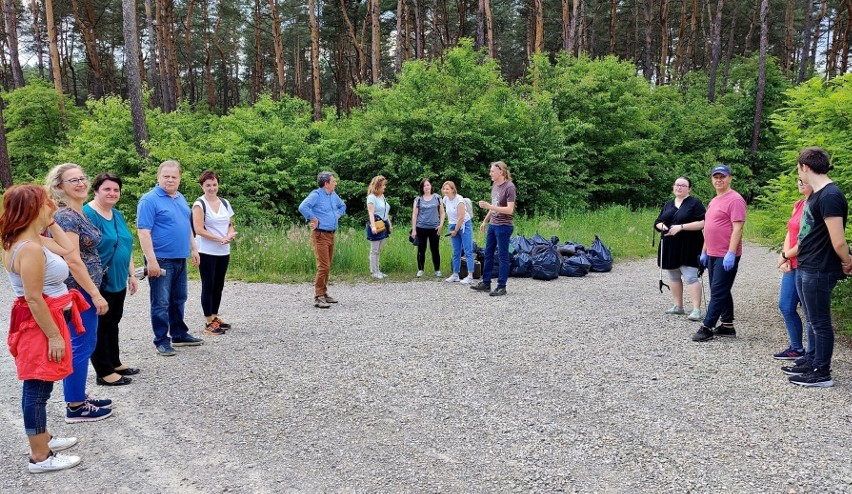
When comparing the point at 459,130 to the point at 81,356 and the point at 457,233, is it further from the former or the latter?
the point at 81,356

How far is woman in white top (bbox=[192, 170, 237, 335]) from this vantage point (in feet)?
19.3

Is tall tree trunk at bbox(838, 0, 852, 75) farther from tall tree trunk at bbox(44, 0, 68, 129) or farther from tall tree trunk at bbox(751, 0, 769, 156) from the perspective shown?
tall tree trunk at bbox(44, 0, 68, 129)

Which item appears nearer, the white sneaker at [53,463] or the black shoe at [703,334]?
the white sneaker at [53,463]

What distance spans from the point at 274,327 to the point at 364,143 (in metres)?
9.82

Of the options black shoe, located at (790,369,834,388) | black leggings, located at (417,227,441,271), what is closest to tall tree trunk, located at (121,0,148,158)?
black leggings, located at (417,227,441,271)

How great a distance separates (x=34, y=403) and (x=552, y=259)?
7.73 meters

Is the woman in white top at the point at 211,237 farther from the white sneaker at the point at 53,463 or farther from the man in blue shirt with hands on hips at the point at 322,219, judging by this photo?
the white sneaker at the point at 53,463

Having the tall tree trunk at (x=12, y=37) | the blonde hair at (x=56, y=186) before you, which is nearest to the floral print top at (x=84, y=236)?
the blonde hair at (x=56, y=186)

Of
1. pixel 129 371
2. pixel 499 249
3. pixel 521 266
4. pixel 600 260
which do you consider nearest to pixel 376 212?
pixel 499 249

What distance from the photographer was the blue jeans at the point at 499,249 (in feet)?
26.3

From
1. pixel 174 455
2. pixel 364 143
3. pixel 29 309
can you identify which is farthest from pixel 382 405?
pixel 364 143

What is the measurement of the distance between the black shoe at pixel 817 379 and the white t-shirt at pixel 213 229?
5.58 m

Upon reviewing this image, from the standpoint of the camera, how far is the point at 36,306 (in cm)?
311

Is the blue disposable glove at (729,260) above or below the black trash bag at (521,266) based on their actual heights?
above
